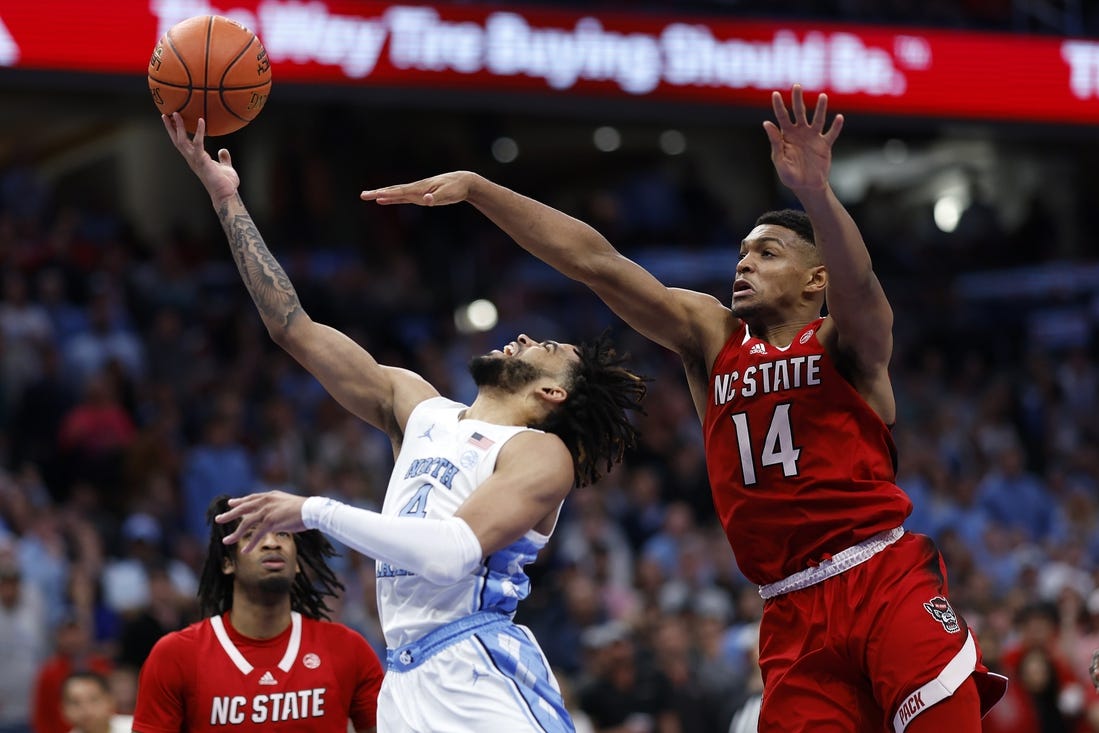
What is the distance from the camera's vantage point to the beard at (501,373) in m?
5.09

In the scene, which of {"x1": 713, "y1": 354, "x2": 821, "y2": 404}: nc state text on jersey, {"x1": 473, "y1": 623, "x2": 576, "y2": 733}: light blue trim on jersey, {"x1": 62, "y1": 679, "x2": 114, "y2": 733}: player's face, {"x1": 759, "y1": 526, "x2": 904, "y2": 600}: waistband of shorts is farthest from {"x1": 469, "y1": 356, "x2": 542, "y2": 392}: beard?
{"x1": 62, "y1": 679, "x2": 114, "y2": 733}: player's face

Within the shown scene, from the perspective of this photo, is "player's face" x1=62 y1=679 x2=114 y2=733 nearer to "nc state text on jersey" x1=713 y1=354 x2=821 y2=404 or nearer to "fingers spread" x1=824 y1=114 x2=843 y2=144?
"nc state text on jersey" x1=713 y1=354 x2=821 y2=404

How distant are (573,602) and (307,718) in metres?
5.88

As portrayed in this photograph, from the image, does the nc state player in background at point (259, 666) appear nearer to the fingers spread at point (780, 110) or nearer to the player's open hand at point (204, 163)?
the player's open hand at point (204, 163)

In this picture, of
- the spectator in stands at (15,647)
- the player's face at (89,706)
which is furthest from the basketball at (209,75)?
the spectator in stands at (15,647)

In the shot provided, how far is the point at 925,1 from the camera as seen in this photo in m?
14.7

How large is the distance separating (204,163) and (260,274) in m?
0.43

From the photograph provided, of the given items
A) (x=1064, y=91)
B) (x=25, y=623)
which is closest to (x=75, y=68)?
(x=25, y=623)

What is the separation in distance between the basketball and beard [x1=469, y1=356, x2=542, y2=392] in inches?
53.5

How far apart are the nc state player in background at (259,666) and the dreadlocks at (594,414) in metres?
1.14

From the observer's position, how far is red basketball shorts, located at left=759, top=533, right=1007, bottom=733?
4.86 meters

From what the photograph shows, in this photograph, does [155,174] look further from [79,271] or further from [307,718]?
[307,718]

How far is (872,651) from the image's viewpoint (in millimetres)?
4918

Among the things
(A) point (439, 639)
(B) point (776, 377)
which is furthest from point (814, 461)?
(A) point (439, 639)
